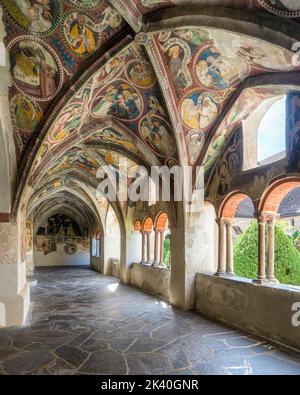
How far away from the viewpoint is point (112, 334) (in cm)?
593

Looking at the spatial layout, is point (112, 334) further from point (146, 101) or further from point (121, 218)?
point (121, 218)

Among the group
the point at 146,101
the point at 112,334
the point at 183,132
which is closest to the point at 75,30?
the point at 146,101

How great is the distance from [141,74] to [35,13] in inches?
89.7

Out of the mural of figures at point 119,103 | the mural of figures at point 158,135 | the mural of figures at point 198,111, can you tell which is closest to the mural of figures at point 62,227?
the mural of figures at point 158,135

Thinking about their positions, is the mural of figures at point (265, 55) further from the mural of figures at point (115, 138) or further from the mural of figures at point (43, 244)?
the mural of figures at point (43, 244)

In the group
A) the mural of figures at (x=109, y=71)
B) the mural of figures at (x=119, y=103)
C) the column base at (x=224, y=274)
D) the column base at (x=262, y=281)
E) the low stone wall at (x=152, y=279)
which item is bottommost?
the low stone wall at (x=152, y=279)

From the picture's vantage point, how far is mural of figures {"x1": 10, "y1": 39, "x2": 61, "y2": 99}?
5191mm

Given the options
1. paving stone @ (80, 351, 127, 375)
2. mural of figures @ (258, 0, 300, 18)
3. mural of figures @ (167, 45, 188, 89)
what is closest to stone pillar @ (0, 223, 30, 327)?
paving stone @ (80, 351, 127, 375)

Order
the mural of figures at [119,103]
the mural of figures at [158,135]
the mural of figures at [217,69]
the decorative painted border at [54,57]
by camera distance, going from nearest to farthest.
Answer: the decorative painted border at [54,57]
the mural of figures at [217,69]
the mural of figures at [119,103]
the mural of figures at [158,135]

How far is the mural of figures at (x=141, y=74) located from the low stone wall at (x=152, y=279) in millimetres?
5760

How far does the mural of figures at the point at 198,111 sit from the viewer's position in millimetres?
6665

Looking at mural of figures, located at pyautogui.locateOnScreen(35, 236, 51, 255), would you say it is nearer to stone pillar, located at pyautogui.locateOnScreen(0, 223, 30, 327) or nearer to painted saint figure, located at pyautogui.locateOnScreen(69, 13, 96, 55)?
stone pillar, located at pyautogui.locateOnScreen(0, 223, 30, 327)

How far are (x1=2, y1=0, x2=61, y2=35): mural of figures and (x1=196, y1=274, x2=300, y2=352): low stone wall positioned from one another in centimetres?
590
